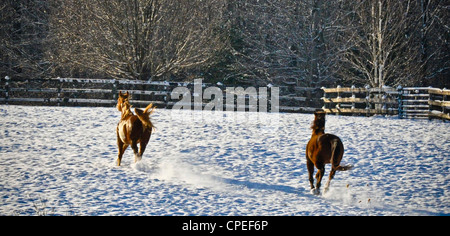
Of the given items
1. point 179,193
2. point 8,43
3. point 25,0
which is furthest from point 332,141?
point 25,0

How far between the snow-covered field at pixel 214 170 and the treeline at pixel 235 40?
21.2 ft

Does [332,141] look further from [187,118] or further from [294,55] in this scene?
[294,55]

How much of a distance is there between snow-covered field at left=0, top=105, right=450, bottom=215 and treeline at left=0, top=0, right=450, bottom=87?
21.2 feet

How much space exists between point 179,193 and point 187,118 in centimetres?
932

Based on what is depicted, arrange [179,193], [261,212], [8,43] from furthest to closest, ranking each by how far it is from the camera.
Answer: [8,43], [179,193], [261,212]

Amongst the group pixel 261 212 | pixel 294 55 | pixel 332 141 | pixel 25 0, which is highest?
pixel 25 0

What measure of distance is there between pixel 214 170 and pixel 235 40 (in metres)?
20.5

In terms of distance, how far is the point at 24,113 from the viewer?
19.5 meters

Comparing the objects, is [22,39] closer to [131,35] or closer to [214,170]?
[131,35]

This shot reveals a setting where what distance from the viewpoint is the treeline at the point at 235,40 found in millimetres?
23516

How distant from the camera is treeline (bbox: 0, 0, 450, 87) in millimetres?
23516

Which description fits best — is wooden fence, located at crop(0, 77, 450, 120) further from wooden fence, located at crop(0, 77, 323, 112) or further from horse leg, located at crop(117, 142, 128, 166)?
horse leg, located at crop(117, 142, 128, 166)

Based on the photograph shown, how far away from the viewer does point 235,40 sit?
1236 inches
